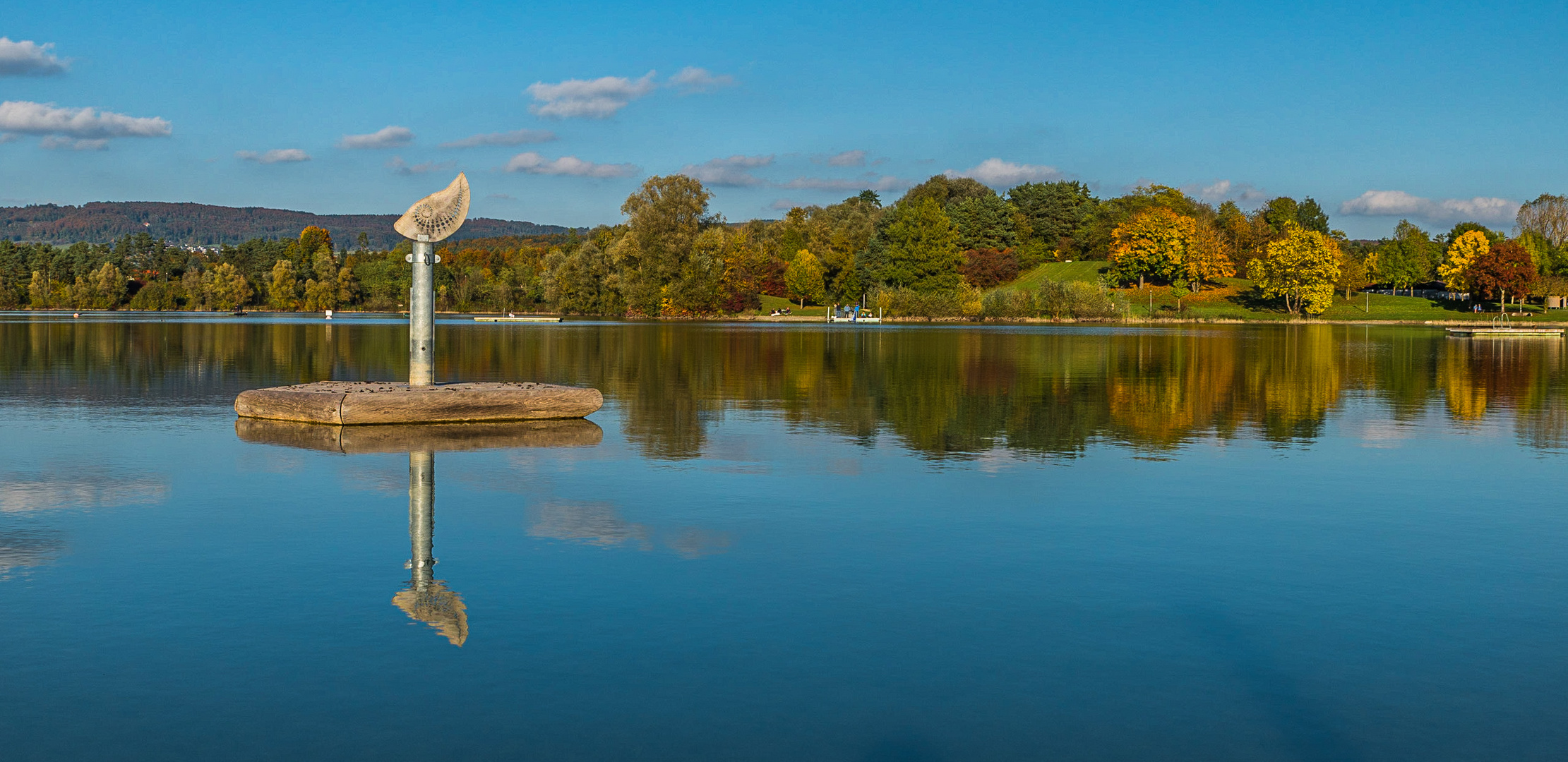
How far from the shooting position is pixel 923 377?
33.4 m

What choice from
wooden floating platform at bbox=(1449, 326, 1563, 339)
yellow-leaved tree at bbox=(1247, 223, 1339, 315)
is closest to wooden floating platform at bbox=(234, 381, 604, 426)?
wooden floating platform at bbox=(1449, 326, 1563, 339)

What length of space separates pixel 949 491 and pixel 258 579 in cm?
753

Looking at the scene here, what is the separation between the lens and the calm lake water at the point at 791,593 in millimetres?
6371

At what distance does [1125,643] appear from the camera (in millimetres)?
7824

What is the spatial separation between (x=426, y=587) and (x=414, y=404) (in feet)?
36.2

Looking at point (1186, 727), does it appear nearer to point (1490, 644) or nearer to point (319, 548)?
point (1490, 644)

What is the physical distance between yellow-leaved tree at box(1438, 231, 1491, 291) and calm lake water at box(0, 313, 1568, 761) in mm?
129002

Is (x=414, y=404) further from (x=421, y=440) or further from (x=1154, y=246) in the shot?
(x=1154, y=246)

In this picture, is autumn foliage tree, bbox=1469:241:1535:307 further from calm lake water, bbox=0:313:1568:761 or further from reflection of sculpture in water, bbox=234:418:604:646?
reflection of sculpture in water, bbox=234:418:604:646

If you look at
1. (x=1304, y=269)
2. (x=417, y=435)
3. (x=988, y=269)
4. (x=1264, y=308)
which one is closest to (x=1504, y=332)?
(x=1304, y=269)

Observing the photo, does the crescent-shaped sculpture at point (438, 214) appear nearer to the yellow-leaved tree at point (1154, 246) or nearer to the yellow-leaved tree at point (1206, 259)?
the yellow-leaved tree at point (1154, 246)

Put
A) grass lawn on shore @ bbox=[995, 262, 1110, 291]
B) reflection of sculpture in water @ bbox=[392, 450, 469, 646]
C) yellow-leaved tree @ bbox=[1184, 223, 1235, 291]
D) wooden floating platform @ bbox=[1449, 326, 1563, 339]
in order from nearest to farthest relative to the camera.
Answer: reflection of sculpture in water @ bbox=[392, 450, 469, 646], wooden floating platform @ bbox=[1449, 326, 1563, 339], yellow-leaved tree @ bbox=[1184, 223, 1235, 291], grass lawn on shore @ bbox=[995, 262, 1110, 291]

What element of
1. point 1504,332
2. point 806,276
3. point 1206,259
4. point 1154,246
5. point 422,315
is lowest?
point 422,315

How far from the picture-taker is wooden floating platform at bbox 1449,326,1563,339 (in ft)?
256
